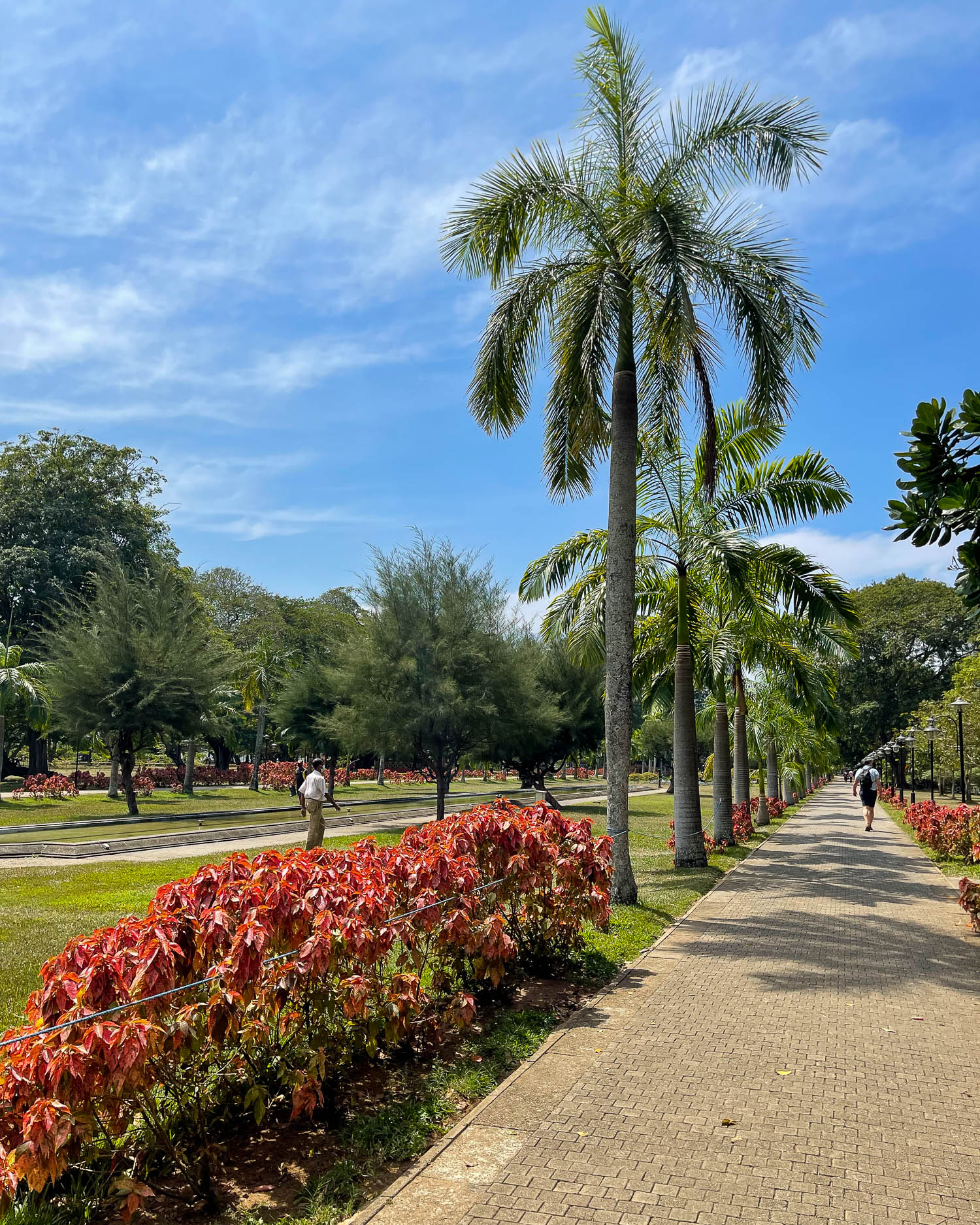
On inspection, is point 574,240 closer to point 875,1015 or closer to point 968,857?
point 875,1015

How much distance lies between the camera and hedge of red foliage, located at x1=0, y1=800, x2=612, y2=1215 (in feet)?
9.73

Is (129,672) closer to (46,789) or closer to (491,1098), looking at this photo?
(46,789)

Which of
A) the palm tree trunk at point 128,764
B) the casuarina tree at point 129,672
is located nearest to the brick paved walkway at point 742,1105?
the casuarina tree at point 129,672

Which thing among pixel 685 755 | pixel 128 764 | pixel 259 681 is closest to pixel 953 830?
pixel 685 755

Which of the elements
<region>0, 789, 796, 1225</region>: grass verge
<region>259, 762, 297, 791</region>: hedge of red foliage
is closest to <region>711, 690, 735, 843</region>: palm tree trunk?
<region>0, 789, 796, 1225</region>: grass verge

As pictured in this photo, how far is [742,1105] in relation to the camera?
452 centimetres

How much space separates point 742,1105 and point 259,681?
134ft

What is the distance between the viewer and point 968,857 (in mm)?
15922

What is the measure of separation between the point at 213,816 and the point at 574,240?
19.4 meters

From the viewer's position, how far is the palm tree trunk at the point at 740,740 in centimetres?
1986

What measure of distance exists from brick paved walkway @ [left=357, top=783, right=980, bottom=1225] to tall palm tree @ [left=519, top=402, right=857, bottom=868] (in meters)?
5.76

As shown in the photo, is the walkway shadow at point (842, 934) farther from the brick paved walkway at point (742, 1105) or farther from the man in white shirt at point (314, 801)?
the man in white shirt at point (314, 801)

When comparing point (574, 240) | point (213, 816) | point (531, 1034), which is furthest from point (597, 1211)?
point (213, 816)

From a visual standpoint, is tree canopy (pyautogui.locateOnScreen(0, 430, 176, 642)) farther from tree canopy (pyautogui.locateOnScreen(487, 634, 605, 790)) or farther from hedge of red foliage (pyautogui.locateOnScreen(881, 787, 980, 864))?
hedge of red foliage (pyautogui.locateOnScreen(881, 787, 980, 864))
